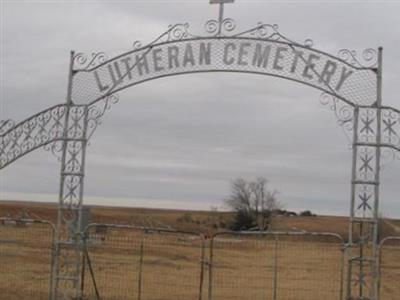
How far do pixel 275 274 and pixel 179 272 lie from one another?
33.9 ft

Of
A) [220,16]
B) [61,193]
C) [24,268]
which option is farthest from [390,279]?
[220,16]

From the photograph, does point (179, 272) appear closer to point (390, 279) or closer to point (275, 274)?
point (390, 279)

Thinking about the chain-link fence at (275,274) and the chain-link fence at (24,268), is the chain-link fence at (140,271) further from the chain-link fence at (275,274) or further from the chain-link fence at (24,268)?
the chain-link fence at (24,268)

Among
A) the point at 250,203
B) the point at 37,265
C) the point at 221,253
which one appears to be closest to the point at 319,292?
the point at 37,265

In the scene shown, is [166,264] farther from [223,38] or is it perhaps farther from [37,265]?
[223,38]

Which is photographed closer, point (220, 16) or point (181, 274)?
point (220, 16)

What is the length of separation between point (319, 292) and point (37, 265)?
10322 mm

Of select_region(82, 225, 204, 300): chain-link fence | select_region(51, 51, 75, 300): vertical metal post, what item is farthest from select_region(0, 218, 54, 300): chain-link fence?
select_region(51, 51, 75, 300): vertical metal post

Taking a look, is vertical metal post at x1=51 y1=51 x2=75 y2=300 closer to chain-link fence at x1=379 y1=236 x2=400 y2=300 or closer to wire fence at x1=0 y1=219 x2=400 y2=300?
wire fence at x1=0 y1=219 x2=400 y2=300

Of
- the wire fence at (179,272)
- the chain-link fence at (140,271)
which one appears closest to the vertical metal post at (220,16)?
the wire fence at (179,272)

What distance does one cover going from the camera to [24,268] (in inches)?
1004

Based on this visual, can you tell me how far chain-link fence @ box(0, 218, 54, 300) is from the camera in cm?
1805

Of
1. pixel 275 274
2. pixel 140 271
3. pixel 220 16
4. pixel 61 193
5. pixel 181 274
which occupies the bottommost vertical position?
pixel 181 274

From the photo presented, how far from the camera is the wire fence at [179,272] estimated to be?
58.5 feet
